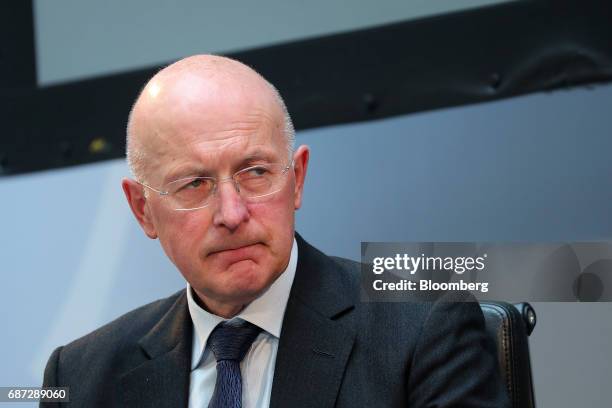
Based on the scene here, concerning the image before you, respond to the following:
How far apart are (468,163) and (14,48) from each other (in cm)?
148

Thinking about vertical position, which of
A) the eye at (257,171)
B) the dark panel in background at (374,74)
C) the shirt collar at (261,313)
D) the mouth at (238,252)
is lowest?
the shirt collar at (261,313)

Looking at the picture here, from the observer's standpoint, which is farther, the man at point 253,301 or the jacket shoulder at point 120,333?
the jacket shoulder at point 120,333

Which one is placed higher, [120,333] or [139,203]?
[139,203]

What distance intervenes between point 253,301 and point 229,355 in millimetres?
118

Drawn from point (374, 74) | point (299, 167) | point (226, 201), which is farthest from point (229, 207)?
point (374, 74)

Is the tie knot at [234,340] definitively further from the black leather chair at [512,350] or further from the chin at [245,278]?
the black leather chair at [512,350]

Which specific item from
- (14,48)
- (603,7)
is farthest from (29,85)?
(603,7)

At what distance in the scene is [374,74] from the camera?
8.20 feet

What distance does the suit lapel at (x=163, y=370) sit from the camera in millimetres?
1924

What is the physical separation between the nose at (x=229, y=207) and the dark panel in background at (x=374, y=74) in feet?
2.67

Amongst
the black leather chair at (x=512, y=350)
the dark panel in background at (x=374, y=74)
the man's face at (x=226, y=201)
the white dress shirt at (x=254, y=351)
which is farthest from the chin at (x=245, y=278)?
the dark panel in background at (x=374, y=74)

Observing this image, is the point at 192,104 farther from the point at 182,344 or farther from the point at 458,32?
the point at 458,32

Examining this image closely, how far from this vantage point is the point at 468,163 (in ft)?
7.89

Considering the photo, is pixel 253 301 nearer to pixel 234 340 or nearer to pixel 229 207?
pixel 234 340
